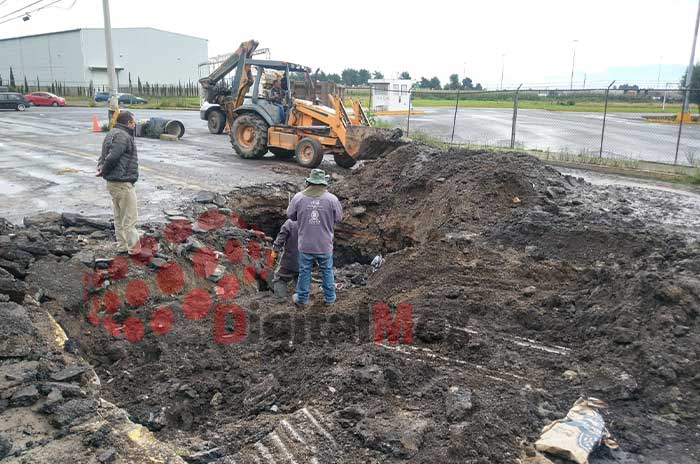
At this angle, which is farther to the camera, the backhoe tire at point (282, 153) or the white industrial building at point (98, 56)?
the white industrial building at point (98, 56)

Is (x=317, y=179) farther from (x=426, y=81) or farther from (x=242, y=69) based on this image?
(x=426, y=81)

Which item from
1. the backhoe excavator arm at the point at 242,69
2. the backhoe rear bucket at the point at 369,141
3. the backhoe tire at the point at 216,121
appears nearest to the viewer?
the backhoe rear bucket at the point at 369,141

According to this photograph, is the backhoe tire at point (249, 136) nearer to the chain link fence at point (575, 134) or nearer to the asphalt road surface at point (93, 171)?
the asphalt road surface at point (93, 171)

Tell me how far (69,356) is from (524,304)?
4424mm

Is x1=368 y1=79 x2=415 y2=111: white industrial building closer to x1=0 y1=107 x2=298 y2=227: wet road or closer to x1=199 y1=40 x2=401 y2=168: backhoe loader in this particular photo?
x1=0 y1=107 x2=298 y2=227: wet road

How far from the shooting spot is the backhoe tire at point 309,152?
Result: 47.5 feet

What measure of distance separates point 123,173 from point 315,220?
249 centimetres

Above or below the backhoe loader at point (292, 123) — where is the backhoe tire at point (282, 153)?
below

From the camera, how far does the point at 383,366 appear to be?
14.6 feet

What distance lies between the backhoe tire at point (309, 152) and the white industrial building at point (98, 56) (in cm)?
5394

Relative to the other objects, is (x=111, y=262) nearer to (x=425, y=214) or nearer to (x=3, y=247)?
(x=3, y=247)

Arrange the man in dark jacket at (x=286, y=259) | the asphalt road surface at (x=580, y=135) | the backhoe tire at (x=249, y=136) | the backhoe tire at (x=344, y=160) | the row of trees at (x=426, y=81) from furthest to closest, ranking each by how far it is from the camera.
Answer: the row of trees at (x=426, y=81), the asphalt road surface at (x=580, y=135), the backhoe tire at (x=249, y=136), the backhoe tire at (x=344, y=160), the man in dark jacket at (x=286, y=259)

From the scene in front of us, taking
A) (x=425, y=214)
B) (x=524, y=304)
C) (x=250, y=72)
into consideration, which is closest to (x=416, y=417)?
(x=524, y=304)

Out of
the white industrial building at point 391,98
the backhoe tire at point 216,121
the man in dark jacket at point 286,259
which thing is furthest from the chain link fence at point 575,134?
the man in dark jacket at point 286,259
